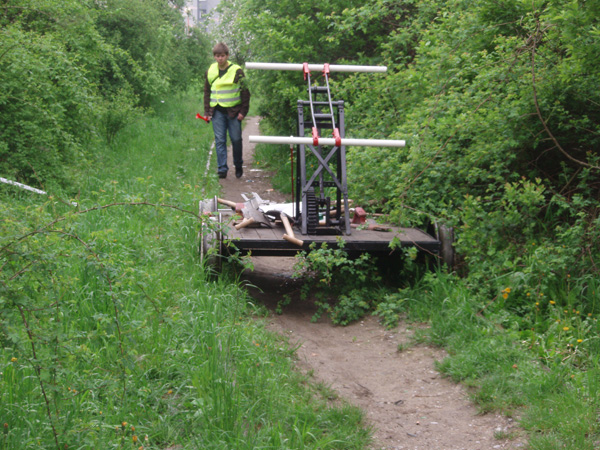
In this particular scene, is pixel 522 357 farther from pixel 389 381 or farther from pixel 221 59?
pixel 221 59

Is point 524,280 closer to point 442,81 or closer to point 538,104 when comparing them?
point 538,104

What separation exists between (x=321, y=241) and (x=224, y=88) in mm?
6103

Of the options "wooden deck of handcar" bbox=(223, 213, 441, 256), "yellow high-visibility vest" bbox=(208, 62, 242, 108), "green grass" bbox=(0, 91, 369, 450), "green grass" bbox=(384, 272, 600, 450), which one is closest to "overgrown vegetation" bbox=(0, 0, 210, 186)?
"yellow high-visibility vest" bbox=(208, 62, 242, 108)

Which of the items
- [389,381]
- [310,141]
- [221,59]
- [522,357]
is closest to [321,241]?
[310,141]

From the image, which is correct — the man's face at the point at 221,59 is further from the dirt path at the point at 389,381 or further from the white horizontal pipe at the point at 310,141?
the white horizontal pipe at the point at 310,141

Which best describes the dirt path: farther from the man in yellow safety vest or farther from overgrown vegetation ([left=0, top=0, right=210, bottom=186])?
the man in yellow safety vest

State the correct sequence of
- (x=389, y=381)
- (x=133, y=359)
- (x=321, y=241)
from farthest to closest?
(x=321, y=241) → (x=389, y=381) → (x=133, y=359)

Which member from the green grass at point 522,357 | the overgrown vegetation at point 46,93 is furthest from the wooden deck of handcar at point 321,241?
the overgrown vegetation at point 46,93

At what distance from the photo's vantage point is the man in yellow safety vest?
1180cm

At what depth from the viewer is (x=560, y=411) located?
4152 millimetres

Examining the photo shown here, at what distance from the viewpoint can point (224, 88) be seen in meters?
11.8

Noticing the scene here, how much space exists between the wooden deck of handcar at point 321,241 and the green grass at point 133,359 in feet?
1.49

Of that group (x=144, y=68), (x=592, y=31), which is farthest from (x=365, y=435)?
(x=144, y=68)

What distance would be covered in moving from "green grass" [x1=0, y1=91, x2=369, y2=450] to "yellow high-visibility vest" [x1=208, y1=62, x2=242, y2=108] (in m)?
5.70
